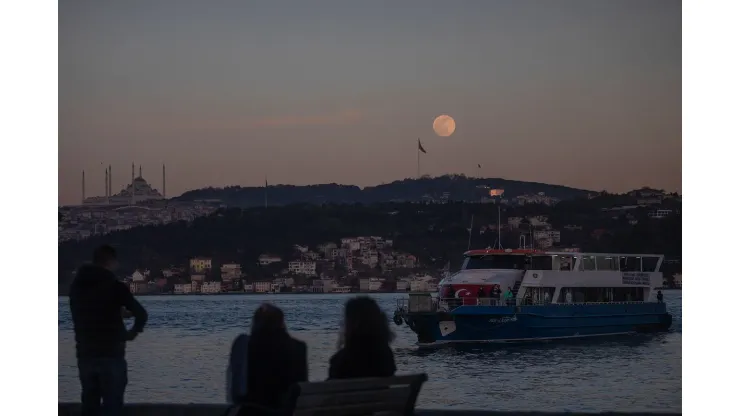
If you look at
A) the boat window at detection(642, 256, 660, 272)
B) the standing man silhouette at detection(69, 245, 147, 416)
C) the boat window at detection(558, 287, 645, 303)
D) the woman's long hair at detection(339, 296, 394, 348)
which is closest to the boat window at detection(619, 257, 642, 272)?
the boat window at detection(558, 287, 645, 303)

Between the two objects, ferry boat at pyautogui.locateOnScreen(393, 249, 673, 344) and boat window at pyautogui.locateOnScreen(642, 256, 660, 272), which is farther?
boat window at pyautogui.locateOnScreen(642, 256, 660, 272)

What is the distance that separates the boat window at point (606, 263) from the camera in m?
22.9

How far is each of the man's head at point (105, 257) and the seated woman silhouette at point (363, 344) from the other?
1.01m

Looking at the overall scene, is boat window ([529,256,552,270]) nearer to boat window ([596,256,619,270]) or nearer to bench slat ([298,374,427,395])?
boat window ([596,256,619,270])

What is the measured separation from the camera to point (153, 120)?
33.9 ft

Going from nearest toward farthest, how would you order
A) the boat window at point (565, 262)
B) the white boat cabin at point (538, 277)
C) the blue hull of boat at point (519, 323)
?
the blue hull of boat at point (519, 323), the white boat cabin at point (538, 277), the boat window at point (565, 262)

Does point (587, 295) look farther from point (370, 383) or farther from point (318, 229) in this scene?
point (370, 383)

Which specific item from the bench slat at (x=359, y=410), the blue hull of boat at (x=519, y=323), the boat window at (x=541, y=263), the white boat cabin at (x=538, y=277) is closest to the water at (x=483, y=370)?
the blue hull of boat at (x=519, y=323)

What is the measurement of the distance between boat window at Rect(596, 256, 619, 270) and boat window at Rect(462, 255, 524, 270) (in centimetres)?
159

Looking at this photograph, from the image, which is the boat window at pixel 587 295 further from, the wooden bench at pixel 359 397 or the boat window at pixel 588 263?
the wooden bench at pixel 359 397

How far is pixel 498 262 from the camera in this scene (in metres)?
23.0

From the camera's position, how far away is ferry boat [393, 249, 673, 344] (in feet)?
72.8

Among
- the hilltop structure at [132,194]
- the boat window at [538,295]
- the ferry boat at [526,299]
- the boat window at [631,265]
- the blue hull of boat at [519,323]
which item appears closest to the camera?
the hilltop structure at [132,194]
